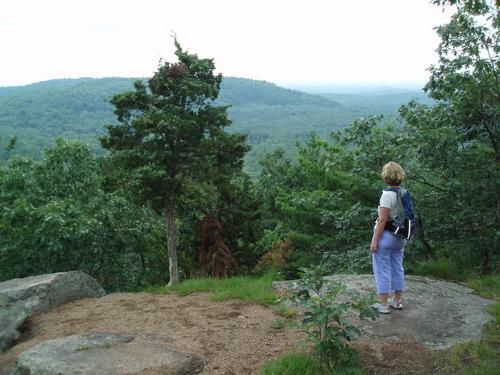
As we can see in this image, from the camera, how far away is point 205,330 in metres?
5.02

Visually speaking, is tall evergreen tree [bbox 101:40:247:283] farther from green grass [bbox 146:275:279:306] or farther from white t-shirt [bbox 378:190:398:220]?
white t-shirt [bbox 378:190:398:220]

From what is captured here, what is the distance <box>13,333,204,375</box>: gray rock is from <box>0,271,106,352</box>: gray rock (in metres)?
1.12

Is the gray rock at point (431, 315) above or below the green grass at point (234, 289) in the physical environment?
above

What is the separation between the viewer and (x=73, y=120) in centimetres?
13938

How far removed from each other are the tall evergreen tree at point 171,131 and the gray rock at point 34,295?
20.6 ft

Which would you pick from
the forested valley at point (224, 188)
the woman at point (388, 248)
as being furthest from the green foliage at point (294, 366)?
the forested valley at point (224, 188)

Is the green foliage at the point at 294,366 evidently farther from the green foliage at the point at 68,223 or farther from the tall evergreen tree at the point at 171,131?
the tall evergreen tree at the point at 171,131

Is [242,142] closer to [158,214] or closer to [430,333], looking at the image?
[158,214]

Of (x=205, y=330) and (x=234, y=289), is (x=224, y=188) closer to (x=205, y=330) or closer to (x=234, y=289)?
(x=234, y=289)

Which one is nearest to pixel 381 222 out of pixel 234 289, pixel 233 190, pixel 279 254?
pixel 234 289

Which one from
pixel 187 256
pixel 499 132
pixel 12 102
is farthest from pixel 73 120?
pixel 499 132

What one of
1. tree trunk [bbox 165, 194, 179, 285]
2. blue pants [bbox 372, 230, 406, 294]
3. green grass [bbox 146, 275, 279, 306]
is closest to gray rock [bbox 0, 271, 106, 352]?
green grass [bbox 146, 275, 279, 306]

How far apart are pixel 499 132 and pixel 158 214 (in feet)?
37.8

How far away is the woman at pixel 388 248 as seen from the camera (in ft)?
15.7
